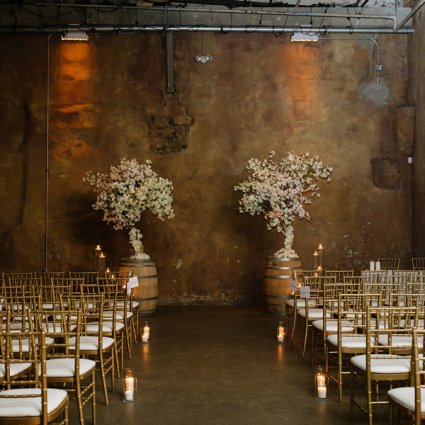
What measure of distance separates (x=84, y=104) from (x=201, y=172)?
2.71 m

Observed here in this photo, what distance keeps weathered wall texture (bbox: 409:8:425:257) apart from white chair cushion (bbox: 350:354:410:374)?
724 cm

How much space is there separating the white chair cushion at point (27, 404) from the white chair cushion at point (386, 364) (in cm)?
209

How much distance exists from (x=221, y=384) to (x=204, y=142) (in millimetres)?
6774

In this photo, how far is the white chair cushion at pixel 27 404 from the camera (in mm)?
3186

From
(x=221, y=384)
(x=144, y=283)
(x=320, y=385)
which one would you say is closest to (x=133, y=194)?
(x=144, y=283)

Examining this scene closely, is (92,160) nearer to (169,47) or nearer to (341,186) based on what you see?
(169,47)

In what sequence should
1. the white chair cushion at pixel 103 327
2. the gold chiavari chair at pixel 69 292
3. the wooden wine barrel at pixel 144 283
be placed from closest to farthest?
1. the gold chiavari chair at pixel 69 292
2. the white chair cushion at pixel 103 327
3. the wooden wine barrel at pixel 144 283

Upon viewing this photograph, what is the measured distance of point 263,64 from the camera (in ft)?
38.2

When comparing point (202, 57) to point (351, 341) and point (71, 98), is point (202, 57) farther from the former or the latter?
point (351, 341)

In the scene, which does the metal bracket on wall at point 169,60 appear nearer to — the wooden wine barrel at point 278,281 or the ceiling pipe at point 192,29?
the ceiling pipe at point 192,29

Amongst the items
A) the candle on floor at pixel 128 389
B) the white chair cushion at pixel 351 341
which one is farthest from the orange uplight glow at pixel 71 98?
the white chair cushion at pixel 351 341

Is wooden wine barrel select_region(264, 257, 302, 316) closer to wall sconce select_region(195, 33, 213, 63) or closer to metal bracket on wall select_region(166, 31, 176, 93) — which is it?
metal bracket on wall select_region(166, 31, 176, 93)

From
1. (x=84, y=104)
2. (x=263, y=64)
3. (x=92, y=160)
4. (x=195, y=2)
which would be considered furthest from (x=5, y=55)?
(x=263, y=64)

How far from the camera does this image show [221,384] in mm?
5469
